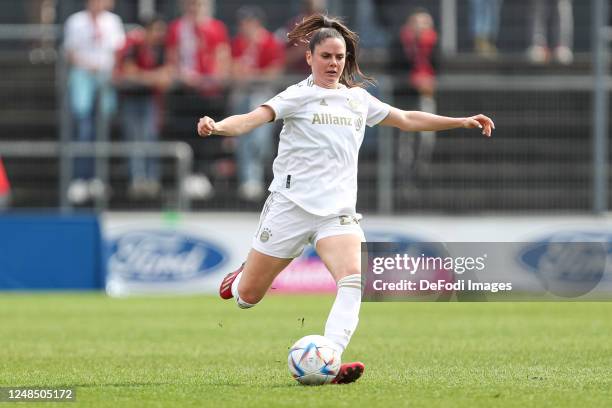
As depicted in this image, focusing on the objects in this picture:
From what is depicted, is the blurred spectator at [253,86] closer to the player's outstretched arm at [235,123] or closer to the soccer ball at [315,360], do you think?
the player's outstretched arm at [235,123]

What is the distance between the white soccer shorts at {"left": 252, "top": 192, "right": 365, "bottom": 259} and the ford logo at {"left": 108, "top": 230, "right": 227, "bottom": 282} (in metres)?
11.1

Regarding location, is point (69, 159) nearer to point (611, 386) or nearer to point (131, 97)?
point (131, 97)

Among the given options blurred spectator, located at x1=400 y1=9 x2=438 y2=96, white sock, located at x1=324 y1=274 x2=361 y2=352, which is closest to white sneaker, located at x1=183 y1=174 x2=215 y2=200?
blurred spectator, located at x1=400 y1=9 x2=438 y2=96

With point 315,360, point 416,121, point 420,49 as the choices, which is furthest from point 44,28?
point 315,360

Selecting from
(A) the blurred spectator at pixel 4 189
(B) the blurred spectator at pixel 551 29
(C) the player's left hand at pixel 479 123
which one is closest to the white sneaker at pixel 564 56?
(B) the blurred spectator at pixel 551 29

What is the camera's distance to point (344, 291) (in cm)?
851

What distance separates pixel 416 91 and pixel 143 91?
4.21 meters

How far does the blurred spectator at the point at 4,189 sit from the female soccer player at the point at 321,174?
446 inches

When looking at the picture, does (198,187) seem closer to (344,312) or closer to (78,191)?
(78,191)

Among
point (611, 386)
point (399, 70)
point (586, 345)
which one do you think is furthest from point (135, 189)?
point (611, 386)

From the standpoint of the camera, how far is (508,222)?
20578mm

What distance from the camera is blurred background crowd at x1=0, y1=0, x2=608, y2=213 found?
808 inches

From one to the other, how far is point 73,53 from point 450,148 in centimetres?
604

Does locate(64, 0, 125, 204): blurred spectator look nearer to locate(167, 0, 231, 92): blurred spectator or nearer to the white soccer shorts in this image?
locate(167, 0, 231, 92): blurred spectator
